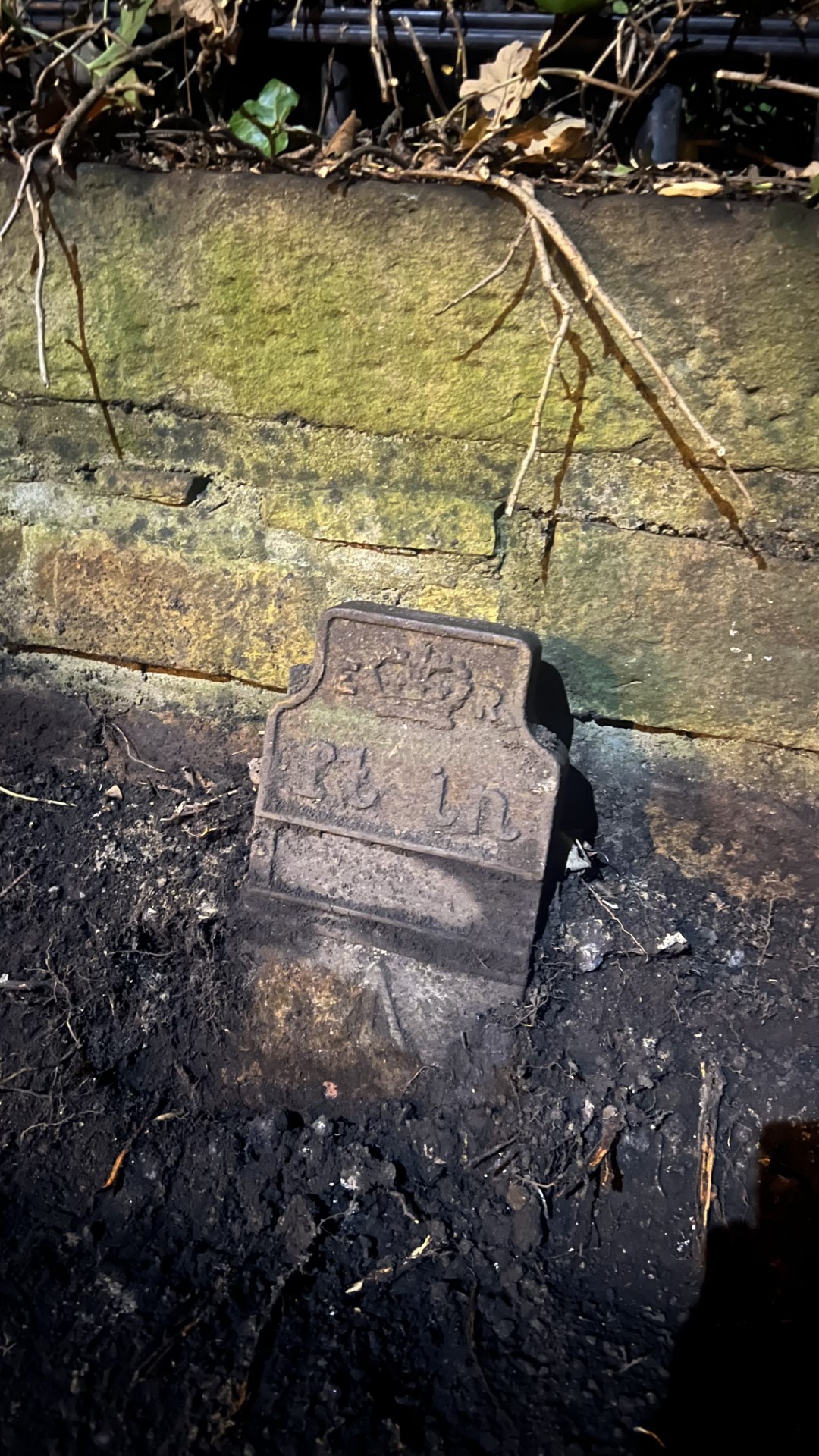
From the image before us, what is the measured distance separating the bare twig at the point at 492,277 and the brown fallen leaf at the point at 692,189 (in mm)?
203

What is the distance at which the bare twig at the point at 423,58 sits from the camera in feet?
4.60

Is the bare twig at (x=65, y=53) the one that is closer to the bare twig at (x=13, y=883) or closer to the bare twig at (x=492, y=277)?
the bare twig at (x=492, y=277)

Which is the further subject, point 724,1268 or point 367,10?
point 367,10

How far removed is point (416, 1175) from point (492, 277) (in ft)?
4.58

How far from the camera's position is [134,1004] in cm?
162

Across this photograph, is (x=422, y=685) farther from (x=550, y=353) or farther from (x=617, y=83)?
(x=617, y=83)

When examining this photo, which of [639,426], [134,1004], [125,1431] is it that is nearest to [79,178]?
[639,426]

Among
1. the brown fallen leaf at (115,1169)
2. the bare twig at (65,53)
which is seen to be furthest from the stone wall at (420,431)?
the brown fallen leaf at (115,1169)

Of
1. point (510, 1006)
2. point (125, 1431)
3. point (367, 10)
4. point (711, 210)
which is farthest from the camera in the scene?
point (510, 1006)

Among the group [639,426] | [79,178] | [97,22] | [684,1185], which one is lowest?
[684,1185]

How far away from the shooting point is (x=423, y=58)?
1.40 metres

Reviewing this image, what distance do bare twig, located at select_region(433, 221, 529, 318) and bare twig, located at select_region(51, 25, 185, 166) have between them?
0.60 meters

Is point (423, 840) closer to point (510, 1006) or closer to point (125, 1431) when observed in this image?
point (510, 1006)

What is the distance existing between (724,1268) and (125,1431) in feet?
2.74
